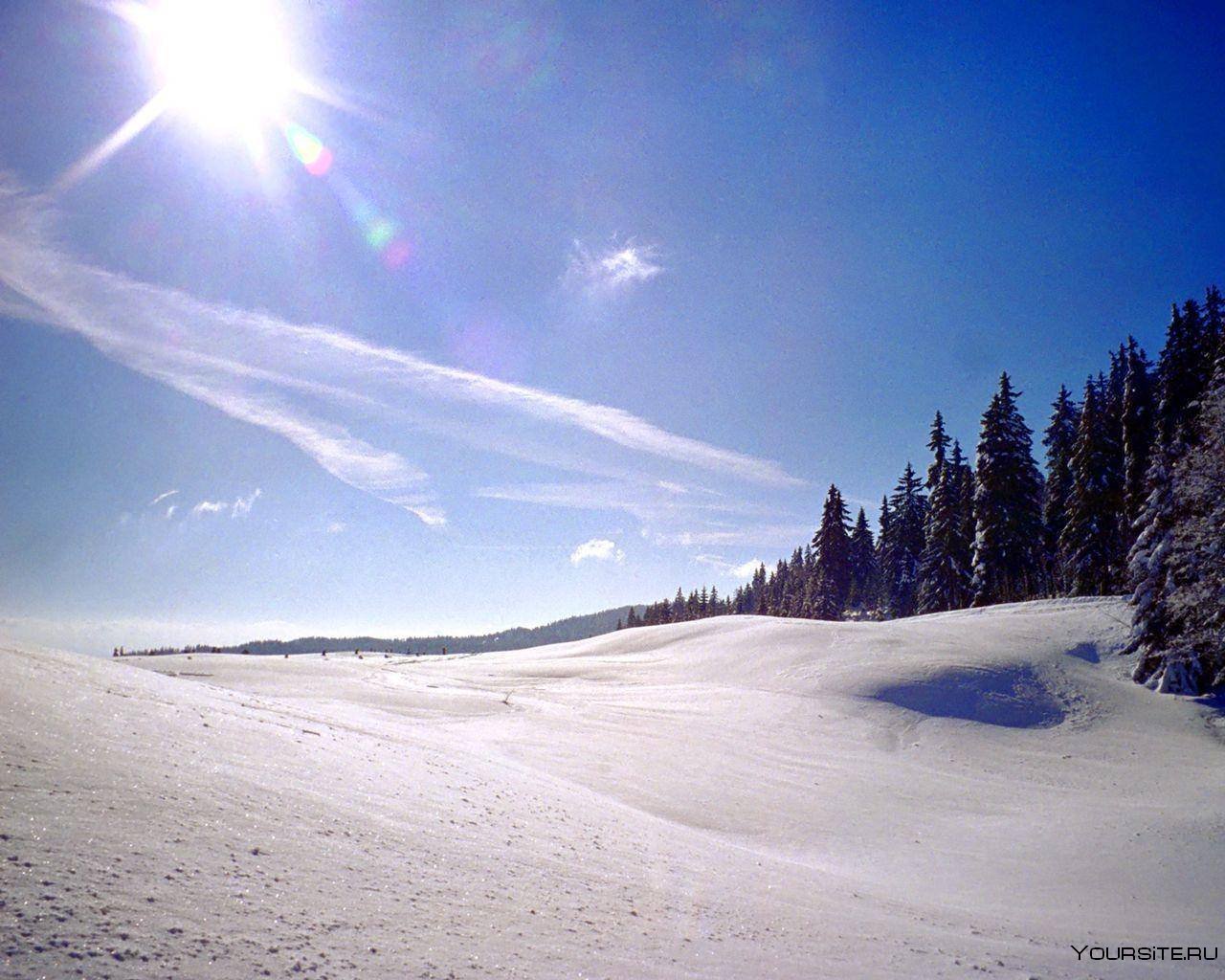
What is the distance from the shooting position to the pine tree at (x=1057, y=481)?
2162 inches

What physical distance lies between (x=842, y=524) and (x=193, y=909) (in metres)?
69.0

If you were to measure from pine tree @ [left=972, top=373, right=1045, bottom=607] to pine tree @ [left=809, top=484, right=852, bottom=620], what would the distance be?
17477 mm

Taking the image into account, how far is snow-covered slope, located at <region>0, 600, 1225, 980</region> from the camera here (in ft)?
11.4

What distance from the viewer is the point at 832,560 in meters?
66.1

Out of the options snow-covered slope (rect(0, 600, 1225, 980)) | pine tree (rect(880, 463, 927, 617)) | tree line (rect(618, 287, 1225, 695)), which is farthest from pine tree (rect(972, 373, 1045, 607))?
snow-covered slope (rect(0, 600, 1225, 980))

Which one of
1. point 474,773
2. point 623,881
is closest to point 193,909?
point 623,881

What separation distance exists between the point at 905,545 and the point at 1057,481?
16055mm

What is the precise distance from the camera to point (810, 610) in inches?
2694

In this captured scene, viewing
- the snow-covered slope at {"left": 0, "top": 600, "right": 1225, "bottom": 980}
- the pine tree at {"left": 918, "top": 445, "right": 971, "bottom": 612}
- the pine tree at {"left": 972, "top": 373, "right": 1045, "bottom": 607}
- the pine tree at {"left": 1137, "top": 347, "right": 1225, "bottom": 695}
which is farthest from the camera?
the pine tree at {"left": 918, "top": 445, "right": 971, "bottom": 612}

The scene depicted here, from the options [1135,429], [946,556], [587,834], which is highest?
[1135,429]

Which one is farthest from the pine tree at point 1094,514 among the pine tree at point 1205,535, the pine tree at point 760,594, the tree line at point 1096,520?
the pine tree at point 760,594

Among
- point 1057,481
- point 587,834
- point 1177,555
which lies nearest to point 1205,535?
point 1177,555

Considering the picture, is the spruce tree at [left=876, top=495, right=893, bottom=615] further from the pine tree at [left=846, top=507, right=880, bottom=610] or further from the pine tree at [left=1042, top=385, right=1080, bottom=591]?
the pine tree at [left=1042, top=385, right=1080, bottom=591]

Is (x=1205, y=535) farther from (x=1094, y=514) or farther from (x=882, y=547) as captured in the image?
(x=882, y=547)
